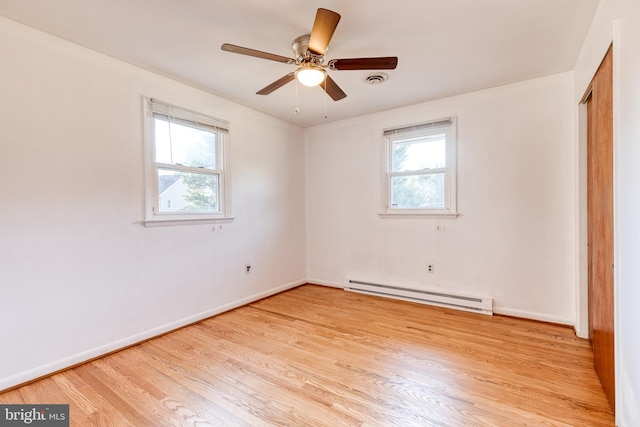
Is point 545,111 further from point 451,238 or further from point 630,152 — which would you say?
point 630,152

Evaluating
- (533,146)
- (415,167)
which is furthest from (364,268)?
(533,146)

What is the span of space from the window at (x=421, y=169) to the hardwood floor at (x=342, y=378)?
142 cm

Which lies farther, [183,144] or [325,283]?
[325,283]

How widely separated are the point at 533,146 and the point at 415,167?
4.04 feet

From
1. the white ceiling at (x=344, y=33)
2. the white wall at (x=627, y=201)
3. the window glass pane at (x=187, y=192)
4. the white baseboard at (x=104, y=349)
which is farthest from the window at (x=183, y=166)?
the white wall at (x=627, y=201)

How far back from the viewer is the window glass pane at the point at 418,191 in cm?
361

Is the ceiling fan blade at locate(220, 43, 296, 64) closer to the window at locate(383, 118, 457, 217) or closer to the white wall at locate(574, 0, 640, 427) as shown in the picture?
the white wall at locate(574, 0, 640, 427)

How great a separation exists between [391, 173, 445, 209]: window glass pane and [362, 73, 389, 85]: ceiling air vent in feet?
4.41

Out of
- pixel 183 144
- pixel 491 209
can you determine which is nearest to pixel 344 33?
pixel 183 144

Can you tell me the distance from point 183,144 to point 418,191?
9.26 feet

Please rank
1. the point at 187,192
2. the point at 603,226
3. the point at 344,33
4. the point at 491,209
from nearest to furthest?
the point at 603,226, the point at 344,33, the point at 187,192, the point at 491,209

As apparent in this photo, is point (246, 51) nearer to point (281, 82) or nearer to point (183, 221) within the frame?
point (281, 82)

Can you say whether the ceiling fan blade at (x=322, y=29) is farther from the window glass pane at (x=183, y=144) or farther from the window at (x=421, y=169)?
the window at (x=421, y=169)

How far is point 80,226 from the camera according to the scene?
231 centimetres
